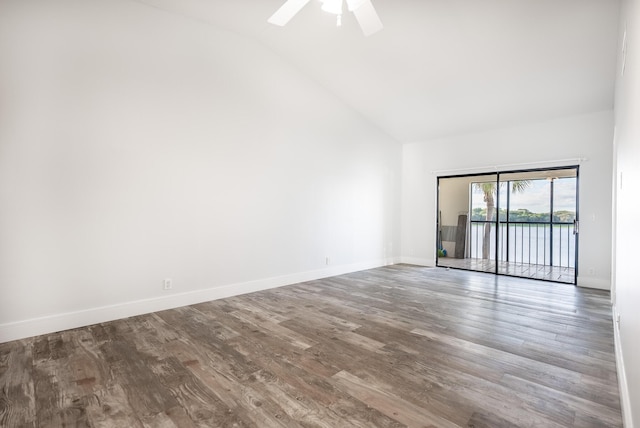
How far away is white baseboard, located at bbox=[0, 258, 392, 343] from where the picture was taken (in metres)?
2.81

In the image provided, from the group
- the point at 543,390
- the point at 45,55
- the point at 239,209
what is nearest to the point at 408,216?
the point at 239,209

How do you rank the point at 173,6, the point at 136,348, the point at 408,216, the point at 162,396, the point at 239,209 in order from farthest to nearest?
the point at 408,216
the point at 239,209
the point at 173,6
the point at 136,348
the point at 162,396

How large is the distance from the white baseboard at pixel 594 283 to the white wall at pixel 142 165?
13.6 feet

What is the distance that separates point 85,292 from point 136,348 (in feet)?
3.40

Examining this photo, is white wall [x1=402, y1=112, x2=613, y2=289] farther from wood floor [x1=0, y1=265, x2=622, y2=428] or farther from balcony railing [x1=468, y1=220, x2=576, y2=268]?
wood floor [x1=0, y1=265, x2=622, y2=428]

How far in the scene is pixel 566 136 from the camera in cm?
509

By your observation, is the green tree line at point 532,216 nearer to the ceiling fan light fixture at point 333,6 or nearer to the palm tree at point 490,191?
the palm tree at point 490,191

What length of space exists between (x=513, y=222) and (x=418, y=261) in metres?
2.08

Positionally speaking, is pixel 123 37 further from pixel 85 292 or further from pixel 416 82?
pixel 416 82

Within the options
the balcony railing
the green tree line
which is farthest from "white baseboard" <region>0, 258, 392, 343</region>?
the balcony railing

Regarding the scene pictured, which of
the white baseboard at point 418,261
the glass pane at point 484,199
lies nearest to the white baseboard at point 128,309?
the white baseboard at point 418,261

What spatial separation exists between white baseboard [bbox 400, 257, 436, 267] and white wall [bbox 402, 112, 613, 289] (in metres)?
0.02

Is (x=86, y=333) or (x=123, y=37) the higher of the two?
(x=123, y=37)

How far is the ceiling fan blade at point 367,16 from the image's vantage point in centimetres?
283
